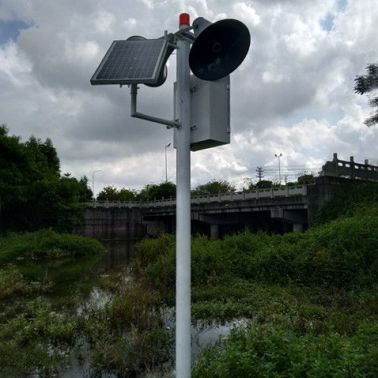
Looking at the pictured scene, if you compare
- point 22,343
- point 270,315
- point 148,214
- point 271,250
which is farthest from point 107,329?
point 148,214

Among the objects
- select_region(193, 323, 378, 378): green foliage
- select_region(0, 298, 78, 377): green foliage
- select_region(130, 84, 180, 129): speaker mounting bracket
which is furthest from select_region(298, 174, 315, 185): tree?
select_region(130, 84, 180, 129): speaker mounting bracket

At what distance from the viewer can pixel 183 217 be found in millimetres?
2896

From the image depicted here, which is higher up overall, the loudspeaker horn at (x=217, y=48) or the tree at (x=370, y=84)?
the tree at (x=370, y=84)

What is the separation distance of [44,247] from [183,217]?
82.9ft

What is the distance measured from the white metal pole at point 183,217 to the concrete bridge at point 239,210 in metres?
17.7

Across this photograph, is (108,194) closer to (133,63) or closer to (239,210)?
(239,210)

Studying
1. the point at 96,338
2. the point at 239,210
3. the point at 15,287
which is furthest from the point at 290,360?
the point at 239,210

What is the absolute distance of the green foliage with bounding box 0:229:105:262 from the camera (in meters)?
24.4

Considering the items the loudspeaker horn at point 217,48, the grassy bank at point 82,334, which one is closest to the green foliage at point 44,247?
the grassy bank at point 82,334

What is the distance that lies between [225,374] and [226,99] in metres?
2.57

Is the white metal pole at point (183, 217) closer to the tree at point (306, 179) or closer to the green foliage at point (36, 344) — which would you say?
the green foliage at point (36, 344)

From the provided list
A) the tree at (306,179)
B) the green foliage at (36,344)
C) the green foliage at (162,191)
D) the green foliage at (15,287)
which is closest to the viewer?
the green foliage at (36,344)

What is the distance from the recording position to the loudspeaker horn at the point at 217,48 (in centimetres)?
289

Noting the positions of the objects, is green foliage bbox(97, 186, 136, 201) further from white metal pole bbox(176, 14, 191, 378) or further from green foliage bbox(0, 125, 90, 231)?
white metal pole bbox(176, 14, 191, 378)
